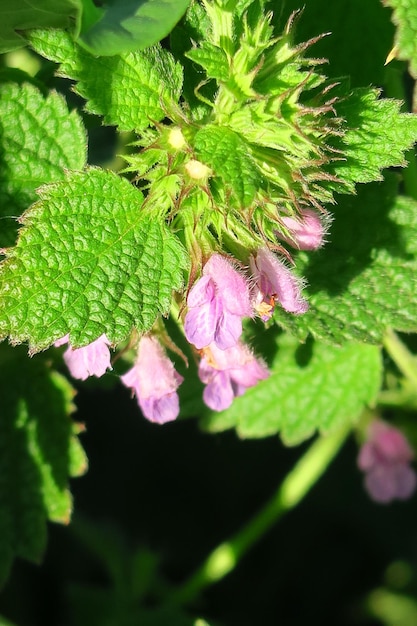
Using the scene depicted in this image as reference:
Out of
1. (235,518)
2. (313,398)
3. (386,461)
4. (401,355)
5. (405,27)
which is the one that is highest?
(405,27)

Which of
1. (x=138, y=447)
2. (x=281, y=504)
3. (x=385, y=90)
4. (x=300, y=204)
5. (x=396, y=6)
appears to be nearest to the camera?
(x=300, y=204)

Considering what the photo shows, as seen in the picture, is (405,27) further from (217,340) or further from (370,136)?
(217,340)

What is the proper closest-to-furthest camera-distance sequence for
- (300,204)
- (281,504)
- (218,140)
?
(218,140) → (300,204) → (281,504)

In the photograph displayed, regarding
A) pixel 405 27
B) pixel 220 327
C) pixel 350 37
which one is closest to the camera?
pixel 220 327

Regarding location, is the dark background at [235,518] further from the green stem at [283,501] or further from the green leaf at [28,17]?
the green leaf at [28,17]

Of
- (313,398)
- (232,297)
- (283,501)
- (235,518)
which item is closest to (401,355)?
(313,398)

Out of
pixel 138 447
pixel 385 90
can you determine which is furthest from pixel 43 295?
pixel 138 447

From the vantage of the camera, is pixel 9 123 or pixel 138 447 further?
pixel 138 447

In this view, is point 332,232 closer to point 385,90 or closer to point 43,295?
point 385,90
